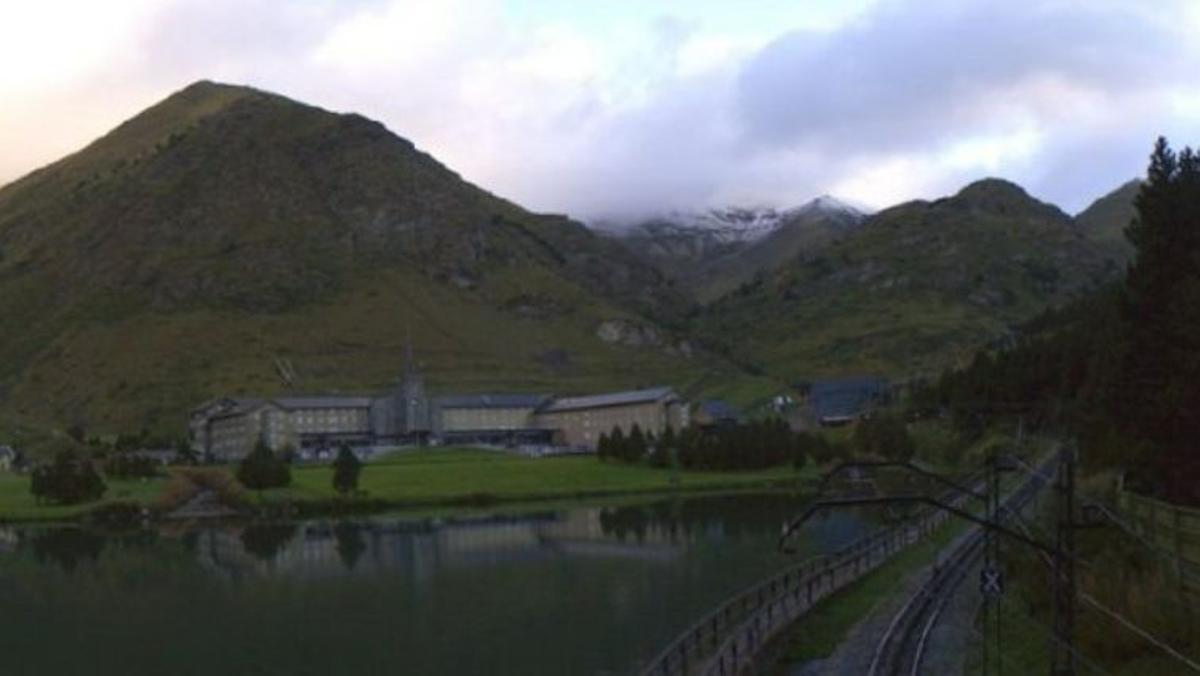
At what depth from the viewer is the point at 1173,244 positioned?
51.1 meters

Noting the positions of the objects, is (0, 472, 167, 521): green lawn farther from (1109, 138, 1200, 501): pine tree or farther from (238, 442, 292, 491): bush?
(1109, 138, 1200, 501): pine tree

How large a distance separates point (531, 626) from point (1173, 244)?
30037 mm

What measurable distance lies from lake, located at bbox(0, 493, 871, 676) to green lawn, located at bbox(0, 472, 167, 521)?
1190cm

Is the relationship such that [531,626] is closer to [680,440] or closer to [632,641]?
[632,641]

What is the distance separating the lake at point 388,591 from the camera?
5253 cm

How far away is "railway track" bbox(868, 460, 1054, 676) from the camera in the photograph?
40219mm

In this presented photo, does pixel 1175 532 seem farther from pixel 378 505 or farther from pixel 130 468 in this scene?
pixel 130 468

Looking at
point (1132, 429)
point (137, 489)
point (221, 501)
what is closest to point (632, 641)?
point (1132, 429)

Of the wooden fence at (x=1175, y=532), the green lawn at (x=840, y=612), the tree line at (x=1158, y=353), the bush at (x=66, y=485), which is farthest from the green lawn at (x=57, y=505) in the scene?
the wooden fence at (x=1175, y=532)

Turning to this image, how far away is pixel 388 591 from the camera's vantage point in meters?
71.8

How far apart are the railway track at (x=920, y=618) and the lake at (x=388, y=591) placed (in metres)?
9.07

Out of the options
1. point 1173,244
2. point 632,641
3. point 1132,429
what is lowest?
point 632,641

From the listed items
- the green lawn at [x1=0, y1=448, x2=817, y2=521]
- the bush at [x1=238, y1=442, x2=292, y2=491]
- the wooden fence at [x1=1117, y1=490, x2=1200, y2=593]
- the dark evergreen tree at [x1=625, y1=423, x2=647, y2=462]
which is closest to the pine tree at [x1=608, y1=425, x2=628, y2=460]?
the dark evergreen tree at [x1=625, y1=423, x2=647, y2=462]

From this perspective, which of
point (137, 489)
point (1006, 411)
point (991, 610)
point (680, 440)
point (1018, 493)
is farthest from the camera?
point (680, 440)
